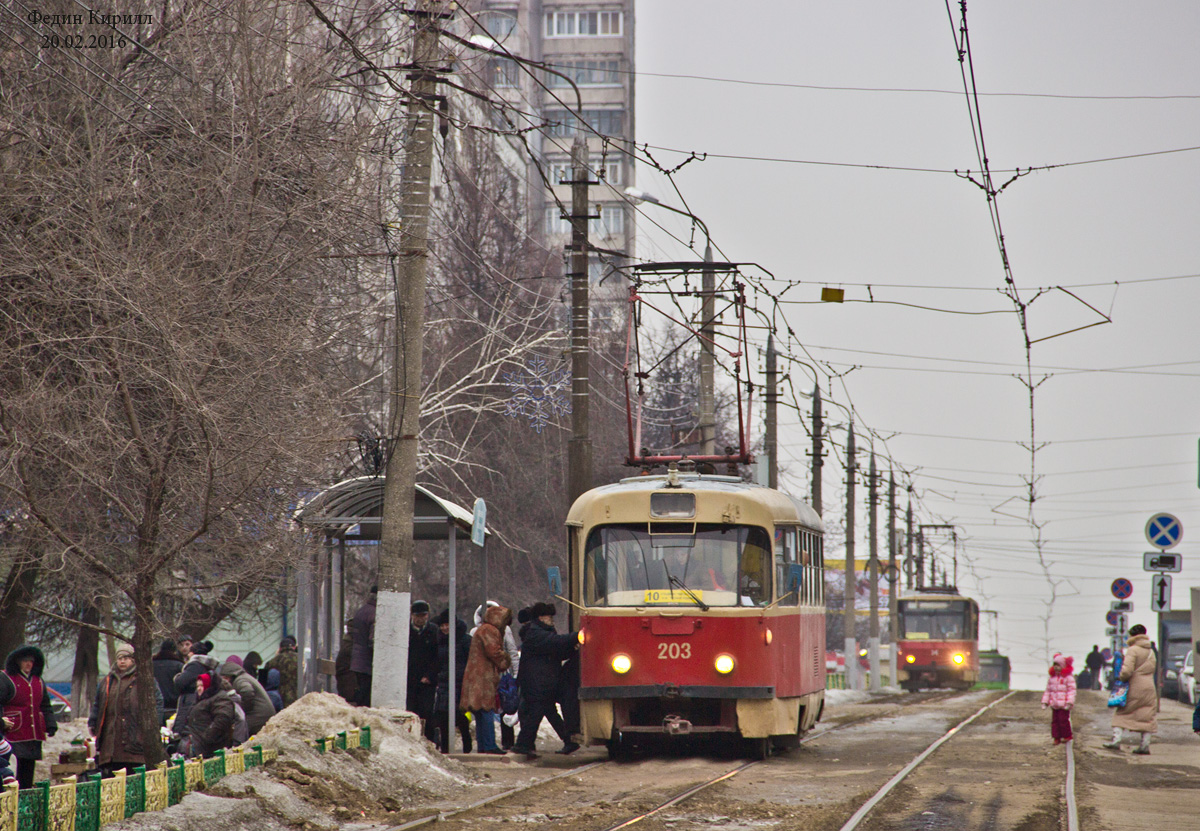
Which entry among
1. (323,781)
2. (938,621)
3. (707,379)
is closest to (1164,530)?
(707,379)

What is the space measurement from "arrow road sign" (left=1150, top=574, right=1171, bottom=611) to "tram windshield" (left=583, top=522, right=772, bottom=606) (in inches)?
398

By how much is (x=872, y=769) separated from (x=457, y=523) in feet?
15.5

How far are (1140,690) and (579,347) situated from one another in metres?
7.68

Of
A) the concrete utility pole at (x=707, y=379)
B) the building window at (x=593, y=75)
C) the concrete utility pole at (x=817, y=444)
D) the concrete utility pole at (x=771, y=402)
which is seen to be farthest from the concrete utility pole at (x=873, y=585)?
the building window at (x=593, y=75)

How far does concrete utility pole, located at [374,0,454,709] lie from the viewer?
1384cm

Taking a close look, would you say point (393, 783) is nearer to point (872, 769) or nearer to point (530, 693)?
point (530, 693)

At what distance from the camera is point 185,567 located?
15031 mm

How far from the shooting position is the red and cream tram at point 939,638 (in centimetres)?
4197

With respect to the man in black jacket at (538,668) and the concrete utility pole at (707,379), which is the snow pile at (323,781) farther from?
the concrete utility pole at (707,379)

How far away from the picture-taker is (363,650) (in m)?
15.6

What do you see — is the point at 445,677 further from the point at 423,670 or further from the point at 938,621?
the point at 938,621

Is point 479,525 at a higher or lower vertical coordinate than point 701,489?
lower

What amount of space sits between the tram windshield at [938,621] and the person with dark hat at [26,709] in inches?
1306

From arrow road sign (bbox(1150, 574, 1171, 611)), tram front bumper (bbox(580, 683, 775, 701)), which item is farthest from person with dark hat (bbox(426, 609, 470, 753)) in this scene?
arrow road sign (bbox(1150, 574, 1171, 611))
